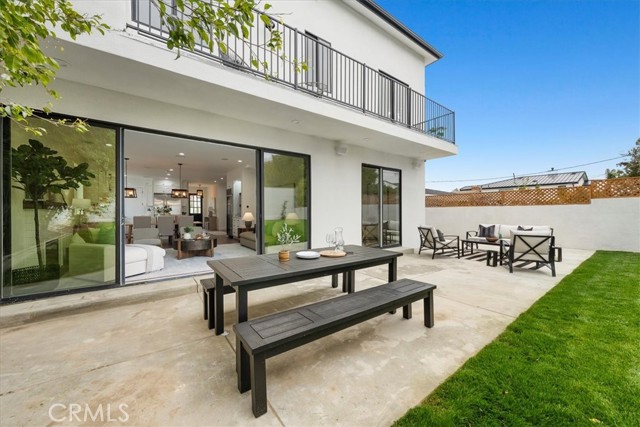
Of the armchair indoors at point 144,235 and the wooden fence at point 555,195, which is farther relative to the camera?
the armchair indoors at point 144,235

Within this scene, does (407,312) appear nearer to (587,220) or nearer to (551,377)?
(551,377)

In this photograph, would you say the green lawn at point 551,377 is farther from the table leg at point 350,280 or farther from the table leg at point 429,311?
the table leg at point 350,280

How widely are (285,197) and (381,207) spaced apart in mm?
3116

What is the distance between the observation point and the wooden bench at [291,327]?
1.45 meters

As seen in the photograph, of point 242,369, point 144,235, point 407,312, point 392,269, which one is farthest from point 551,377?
point 144,235

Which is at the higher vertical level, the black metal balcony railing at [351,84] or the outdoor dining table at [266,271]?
the black metal balcony railing at [351,84]

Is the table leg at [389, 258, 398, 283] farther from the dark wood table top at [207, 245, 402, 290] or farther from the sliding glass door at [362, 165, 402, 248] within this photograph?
the sliding glass door at [362, 165, 402, 248]

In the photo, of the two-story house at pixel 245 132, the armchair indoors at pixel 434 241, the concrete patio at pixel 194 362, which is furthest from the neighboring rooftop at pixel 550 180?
the concrete patio at pixel 194 362

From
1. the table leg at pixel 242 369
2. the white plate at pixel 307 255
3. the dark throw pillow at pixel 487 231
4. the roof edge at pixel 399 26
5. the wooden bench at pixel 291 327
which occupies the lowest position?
the table leg at pixel 242 369

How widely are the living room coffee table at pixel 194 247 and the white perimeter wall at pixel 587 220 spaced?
10.3 meters

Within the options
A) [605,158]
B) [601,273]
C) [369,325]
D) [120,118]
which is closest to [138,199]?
[120,118]

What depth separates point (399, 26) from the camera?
272 inches

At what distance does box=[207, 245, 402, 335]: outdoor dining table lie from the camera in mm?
2035

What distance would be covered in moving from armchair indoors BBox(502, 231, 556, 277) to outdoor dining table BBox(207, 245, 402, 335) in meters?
3.63
